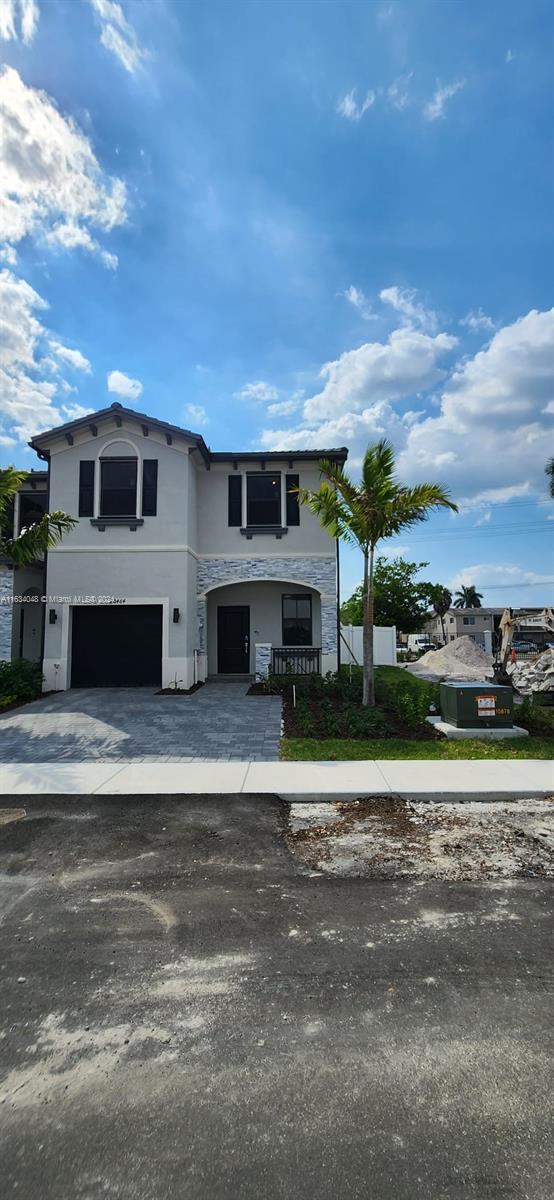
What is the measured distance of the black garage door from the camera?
52.6 feet

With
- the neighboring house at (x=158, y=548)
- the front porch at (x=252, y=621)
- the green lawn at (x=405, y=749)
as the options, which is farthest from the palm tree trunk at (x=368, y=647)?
the front porch at (x=252, y=621)

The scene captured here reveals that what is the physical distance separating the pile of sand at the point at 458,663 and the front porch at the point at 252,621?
10.7 metres

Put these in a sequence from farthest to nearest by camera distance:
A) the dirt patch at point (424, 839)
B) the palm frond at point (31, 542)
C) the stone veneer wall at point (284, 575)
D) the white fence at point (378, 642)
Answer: the white fence at point (378, 642) → the stone veneer wall at point (284, 575) → the palm frond at point (31, 542) → the dirt patch at point (424, 839)

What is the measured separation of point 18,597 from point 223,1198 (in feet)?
54.0

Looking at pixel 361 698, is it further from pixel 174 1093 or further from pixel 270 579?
pixel 174 1093

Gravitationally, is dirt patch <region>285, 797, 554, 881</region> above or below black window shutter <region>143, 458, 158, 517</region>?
below

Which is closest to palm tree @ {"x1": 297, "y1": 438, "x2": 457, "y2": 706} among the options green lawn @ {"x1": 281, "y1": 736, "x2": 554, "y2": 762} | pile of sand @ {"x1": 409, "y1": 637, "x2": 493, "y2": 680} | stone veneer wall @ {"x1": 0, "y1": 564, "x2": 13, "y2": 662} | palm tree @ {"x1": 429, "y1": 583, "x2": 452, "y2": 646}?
green lawn @ {"x1": 281, "y1": 736, "x2": 554, "y2": 762}

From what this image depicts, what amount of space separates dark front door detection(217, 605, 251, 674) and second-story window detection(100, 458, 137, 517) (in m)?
4.76

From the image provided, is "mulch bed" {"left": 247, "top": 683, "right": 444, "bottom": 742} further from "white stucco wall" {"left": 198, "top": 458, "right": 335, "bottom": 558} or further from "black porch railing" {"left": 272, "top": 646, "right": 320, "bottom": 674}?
"white stucco wall" {"left": 198, "top": 458, "right": 335, "bottom": 558}

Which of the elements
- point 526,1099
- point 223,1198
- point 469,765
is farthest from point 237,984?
point 469,765

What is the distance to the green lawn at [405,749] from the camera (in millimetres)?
8430

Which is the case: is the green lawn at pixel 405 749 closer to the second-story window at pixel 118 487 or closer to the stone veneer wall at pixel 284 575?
the stone veneer wall at pixel 284 575

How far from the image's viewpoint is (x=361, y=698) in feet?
42.3

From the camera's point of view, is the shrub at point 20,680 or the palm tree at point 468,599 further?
the palm tree at point 468,599
